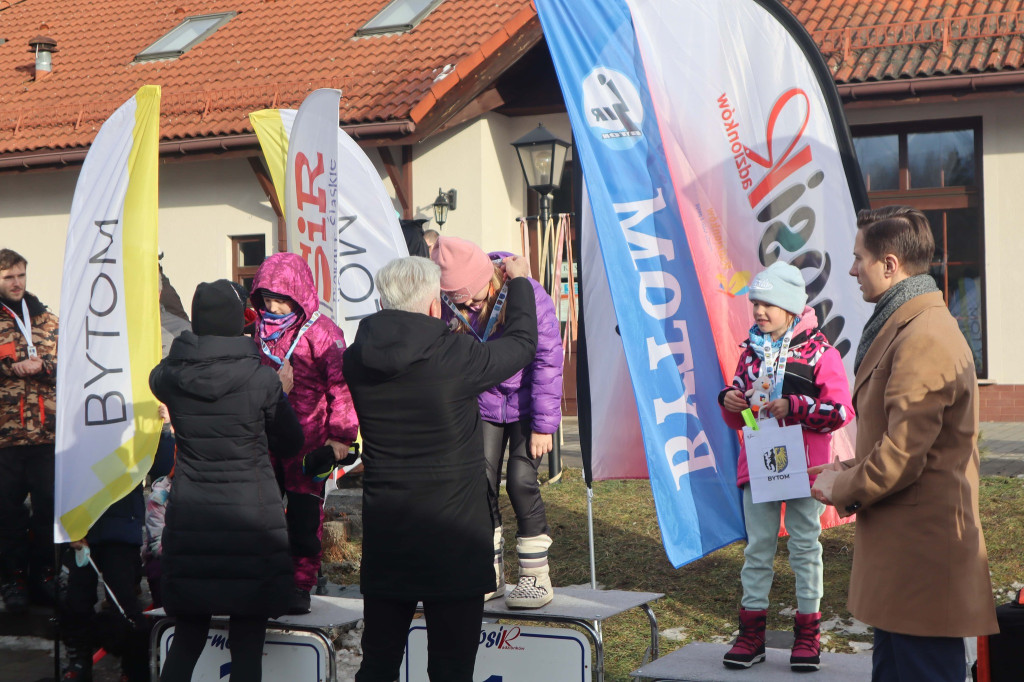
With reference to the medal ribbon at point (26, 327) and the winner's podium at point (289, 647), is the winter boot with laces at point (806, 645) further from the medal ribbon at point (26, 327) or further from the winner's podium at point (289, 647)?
the medal ribbon at point (26, 327)

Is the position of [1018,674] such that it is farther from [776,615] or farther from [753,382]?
[776,615]

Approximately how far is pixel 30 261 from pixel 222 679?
529 inches

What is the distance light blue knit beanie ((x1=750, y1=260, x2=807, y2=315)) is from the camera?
4.31m

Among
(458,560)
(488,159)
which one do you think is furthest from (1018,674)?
(488,159)

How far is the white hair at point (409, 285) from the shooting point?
3.70 meters

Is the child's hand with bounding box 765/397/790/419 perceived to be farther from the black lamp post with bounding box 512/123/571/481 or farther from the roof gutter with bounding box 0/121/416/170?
the roof gutter with bounding box 0/121/416/170

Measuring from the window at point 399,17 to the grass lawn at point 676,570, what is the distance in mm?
9463

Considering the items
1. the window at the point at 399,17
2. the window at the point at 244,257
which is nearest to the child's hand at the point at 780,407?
the window at the point at 244,257

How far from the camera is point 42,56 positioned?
17078mm

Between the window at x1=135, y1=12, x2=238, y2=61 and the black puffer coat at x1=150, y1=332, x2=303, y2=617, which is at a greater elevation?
the window at x1=135, y1=12, x2=238, y2=61

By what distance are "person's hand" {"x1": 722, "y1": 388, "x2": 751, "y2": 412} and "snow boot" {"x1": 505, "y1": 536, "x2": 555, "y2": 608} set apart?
1.03m

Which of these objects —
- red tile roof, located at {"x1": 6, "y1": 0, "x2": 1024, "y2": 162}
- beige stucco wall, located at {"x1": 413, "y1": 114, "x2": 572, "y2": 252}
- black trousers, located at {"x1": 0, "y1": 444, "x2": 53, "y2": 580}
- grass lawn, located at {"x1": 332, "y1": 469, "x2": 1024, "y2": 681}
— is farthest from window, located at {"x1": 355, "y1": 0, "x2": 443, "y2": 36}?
black trousers, located at {"x1": 0, "y1": 444, "x2": 53, "y2": 580}

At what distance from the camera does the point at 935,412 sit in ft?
9.90

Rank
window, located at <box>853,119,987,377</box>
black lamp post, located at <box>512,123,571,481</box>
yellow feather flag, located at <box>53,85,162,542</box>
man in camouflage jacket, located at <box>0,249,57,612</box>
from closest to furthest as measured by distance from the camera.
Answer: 1. yellow feather flag, located at <box>53,85,162,542</box>
2. man in camouflage jacket, located at <box>0,249,57,612</box>
3. black lamp post, located at <box>512,123,571,481</box>
4. window, located at <box>853,119,987,377</box>
